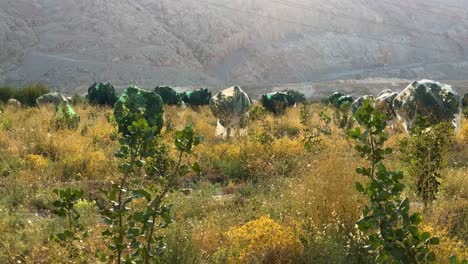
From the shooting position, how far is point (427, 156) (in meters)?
5.59

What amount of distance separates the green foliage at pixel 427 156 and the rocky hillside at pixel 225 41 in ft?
155

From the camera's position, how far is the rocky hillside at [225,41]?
2176 inches

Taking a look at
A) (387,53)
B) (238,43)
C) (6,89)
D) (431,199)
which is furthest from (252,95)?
(431,199)

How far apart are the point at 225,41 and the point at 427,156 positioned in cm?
6196

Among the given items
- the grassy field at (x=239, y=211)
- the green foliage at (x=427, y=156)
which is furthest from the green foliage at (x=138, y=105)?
the green foliage at (x=427, y=156)

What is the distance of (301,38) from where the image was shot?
229 feet

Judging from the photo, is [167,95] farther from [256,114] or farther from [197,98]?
[256,114]

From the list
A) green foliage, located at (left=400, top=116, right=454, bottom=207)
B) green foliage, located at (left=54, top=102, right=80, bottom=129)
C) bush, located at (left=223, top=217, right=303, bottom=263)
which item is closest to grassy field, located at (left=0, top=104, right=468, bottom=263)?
bush, located at (left=223, top=217, right=303, bottom=263)

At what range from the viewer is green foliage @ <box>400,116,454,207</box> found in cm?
552

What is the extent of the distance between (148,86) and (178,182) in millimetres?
45794

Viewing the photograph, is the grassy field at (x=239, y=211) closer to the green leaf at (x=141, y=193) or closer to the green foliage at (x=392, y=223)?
the green leaf at (x=141, y=193)

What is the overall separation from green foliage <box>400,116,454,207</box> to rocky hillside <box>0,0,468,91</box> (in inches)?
1854

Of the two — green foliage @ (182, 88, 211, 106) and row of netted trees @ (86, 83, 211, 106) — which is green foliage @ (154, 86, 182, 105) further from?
green foliage @ (182, 88, 211, 106)

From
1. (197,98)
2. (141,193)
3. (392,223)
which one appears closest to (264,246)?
(141,193)
